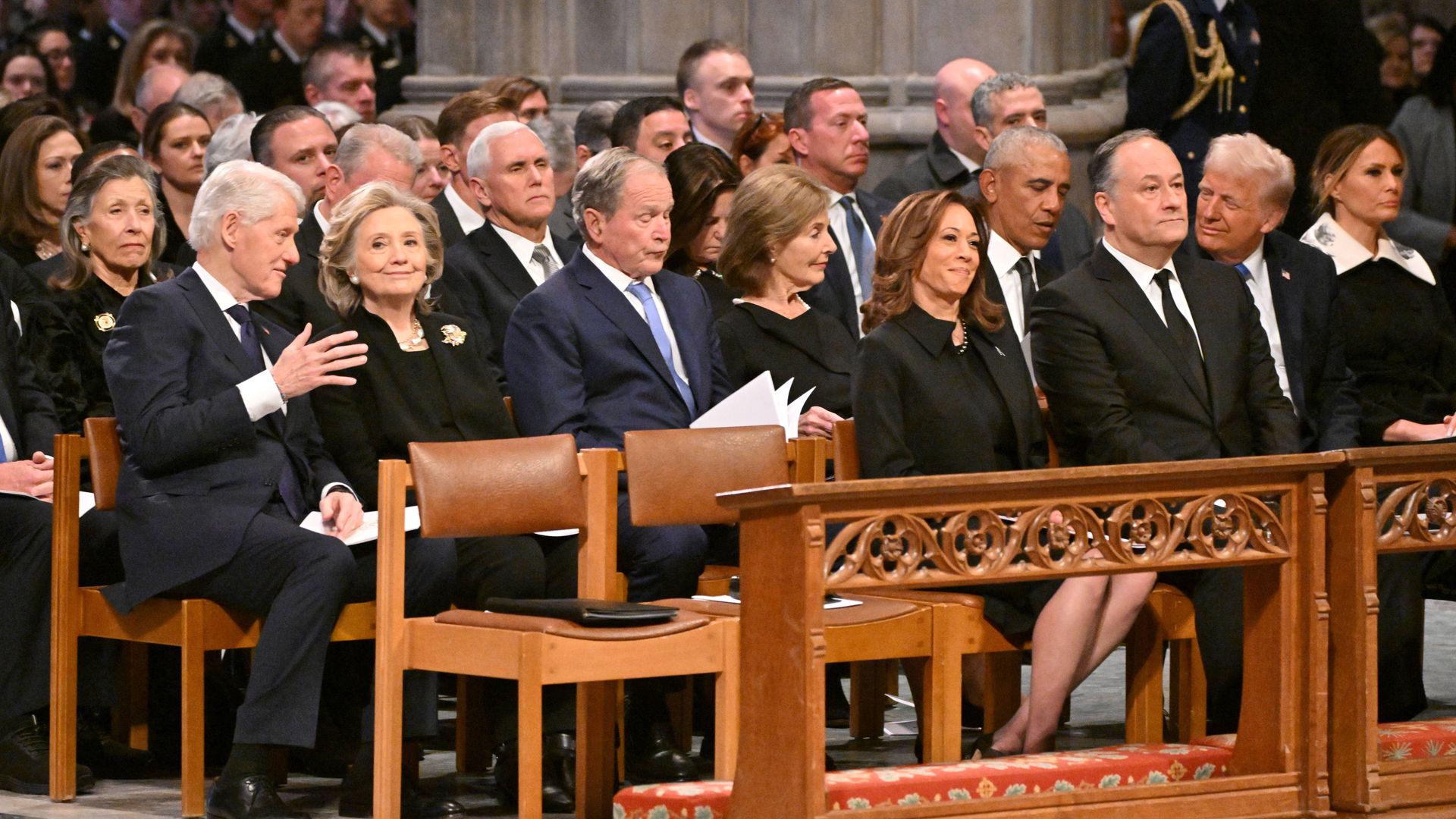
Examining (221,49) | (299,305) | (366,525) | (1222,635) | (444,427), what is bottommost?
(1222,635)

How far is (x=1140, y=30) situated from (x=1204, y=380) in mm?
2859

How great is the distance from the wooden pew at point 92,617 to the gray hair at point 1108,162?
6.89 ft

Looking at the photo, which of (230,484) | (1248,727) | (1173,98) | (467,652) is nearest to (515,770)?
(467,652)

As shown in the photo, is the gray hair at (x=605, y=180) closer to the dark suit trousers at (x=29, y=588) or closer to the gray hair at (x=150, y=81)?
the dark suit trousers at (x=29, y=588)

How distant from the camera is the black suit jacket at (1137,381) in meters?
5.70

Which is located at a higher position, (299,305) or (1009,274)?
(1009,274)

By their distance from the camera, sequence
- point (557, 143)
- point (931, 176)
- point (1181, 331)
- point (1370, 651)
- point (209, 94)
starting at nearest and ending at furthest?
point (1370, 651) < point (1181, 331) < point (557, 143) < point (931, 176) < point (209, 94)

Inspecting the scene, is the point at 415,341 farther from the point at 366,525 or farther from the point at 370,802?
the point at 370,802

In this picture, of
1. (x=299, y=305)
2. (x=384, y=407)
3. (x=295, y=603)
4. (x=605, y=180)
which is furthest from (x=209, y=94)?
(x=295, y=603)

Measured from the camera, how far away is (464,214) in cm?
715

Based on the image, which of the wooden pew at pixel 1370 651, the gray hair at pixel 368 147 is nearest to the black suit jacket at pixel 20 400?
the gray hair at pixel 368 147

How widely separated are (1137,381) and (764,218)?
42.6 inches

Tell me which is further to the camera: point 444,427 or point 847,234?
point 847,234

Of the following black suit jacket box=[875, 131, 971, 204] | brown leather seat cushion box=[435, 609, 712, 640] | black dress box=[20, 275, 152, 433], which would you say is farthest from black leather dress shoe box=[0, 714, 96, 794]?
black suit jacket box=[875, 131, 971, 204]
